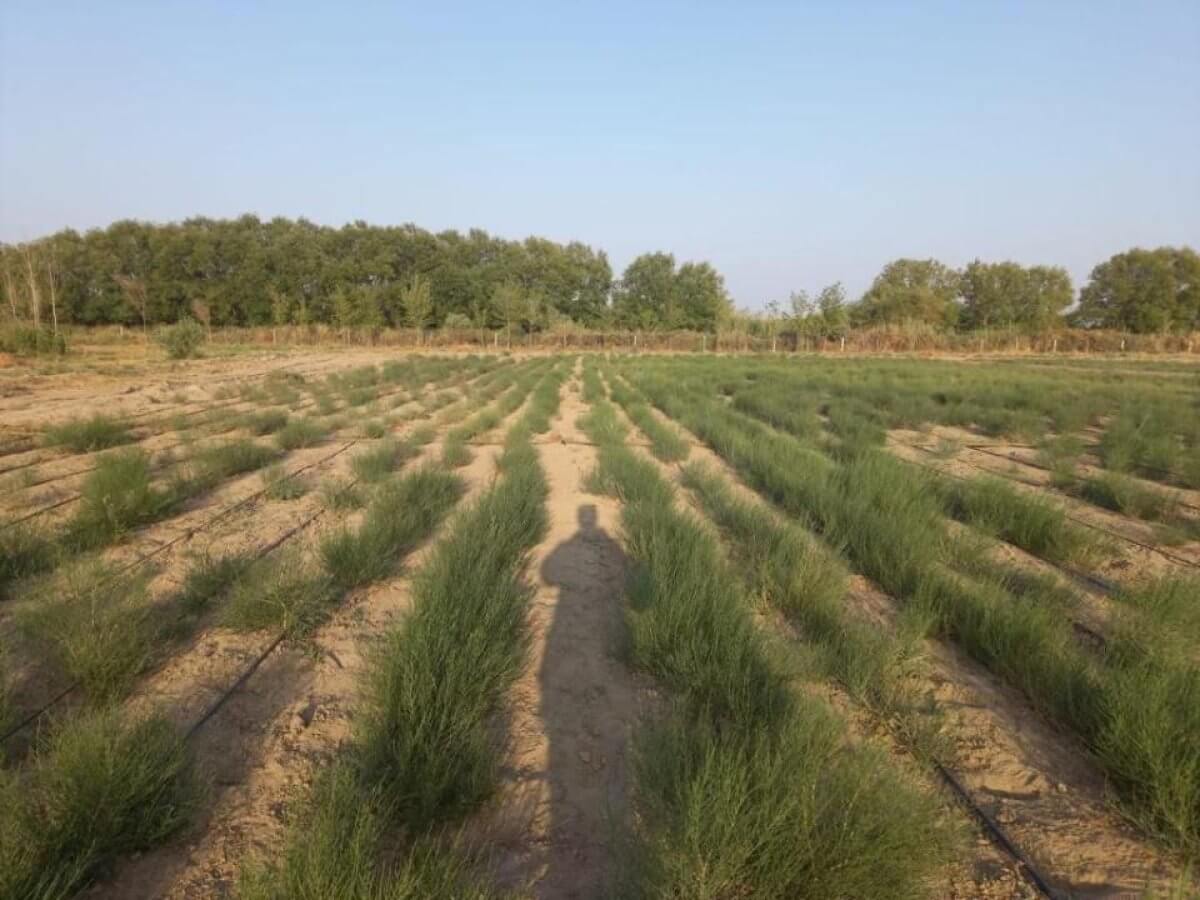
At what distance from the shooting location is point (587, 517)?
6.46 m

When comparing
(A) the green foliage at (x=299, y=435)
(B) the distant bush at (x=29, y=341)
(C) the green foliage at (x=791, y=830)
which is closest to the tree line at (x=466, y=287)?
(B) the distant bush at (x=29, y=341)

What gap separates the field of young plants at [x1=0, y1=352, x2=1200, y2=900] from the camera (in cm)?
200

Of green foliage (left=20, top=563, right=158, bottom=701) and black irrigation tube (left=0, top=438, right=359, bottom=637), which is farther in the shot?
black irrigation tube (left=0, top=438, right=359, bottom=637)

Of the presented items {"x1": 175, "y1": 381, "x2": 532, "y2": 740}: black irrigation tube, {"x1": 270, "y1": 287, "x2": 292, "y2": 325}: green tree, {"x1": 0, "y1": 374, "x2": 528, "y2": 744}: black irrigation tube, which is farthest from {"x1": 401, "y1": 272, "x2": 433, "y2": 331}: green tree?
{"x1": 175, "y1": 381, "x2": 532, "y2": 740}: black irrigation tube

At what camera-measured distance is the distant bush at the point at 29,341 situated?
2630cm

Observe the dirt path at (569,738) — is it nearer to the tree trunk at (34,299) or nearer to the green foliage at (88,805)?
the green foliage at (88,805)

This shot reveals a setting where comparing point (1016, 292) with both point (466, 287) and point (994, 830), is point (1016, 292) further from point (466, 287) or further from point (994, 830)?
point (994, 830)

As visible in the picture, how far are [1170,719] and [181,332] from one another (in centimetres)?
3518

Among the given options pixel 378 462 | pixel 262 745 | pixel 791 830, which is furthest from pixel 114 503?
pixel 791 830

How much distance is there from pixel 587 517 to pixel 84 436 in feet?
23.9

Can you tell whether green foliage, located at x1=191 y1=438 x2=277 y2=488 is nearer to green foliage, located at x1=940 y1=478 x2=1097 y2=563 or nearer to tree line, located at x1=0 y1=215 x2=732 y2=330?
green foliage, located at x1=940 y1=478 x2=1097 y2=563

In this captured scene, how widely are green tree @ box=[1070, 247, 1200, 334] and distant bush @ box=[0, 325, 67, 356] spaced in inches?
3186

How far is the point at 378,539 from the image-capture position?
5016 mm

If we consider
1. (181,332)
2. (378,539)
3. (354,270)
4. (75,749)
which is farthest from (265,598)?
(354,270)
